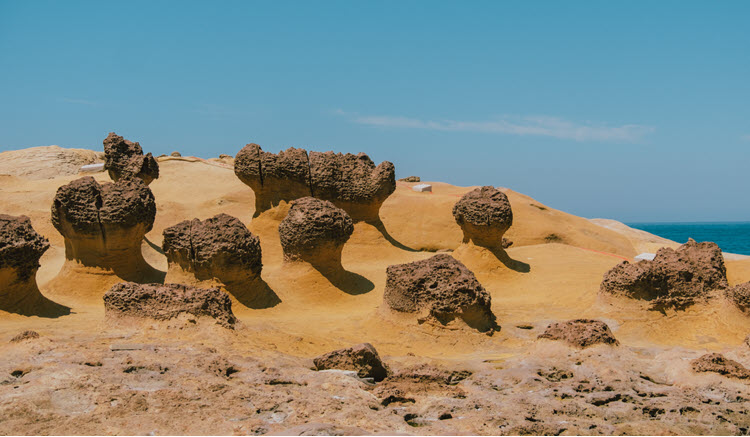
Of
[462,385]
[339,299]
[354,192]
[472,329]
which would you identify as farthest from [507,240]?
[462,385]

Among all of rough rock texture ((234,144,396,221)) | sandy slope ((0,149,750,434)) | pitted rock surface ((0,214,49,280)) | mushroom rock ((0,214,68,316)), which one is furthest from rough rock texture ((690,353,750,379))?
rough rock texture ((234,144,396,221))

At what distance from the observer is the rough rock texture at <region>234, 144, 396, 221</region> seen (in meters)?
14.8

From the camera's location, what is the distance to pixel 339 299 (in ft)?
36.3

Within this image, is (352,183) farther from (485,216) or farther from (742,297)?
(742,297)

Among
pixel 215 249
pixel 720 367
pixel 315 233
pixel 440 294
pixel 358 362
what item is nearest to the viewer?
pixel 720 367

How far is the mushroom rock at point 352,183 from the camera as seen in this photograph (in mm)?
14969

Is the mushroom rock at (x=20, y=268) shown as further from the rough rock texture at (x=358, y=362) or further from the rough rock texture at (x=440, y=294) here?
the rough rock texture at (x=358, y=362)

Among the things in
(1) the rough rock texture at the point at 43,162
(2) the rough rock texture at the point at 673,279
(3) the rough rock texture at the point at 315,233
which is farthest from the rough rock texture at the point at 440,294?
(1) the rough rock texture at the point at 43,162

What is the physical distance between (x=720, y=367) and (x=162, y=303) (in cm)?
559

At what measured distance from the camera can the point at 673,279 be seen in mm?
9078

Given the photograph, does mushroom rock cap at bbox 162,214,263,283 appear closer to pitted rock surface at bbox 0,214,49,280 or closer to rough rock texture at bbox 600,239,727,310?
pitted rock surface at bbox 0,214,49,280

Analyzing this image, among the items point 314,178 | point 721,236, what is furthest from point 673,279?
point 721,236

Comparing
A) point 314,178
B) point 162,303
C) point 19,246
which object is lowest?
point 162,303

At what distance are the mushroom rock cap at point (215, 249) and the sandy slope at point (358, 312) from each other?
1.80 feet
